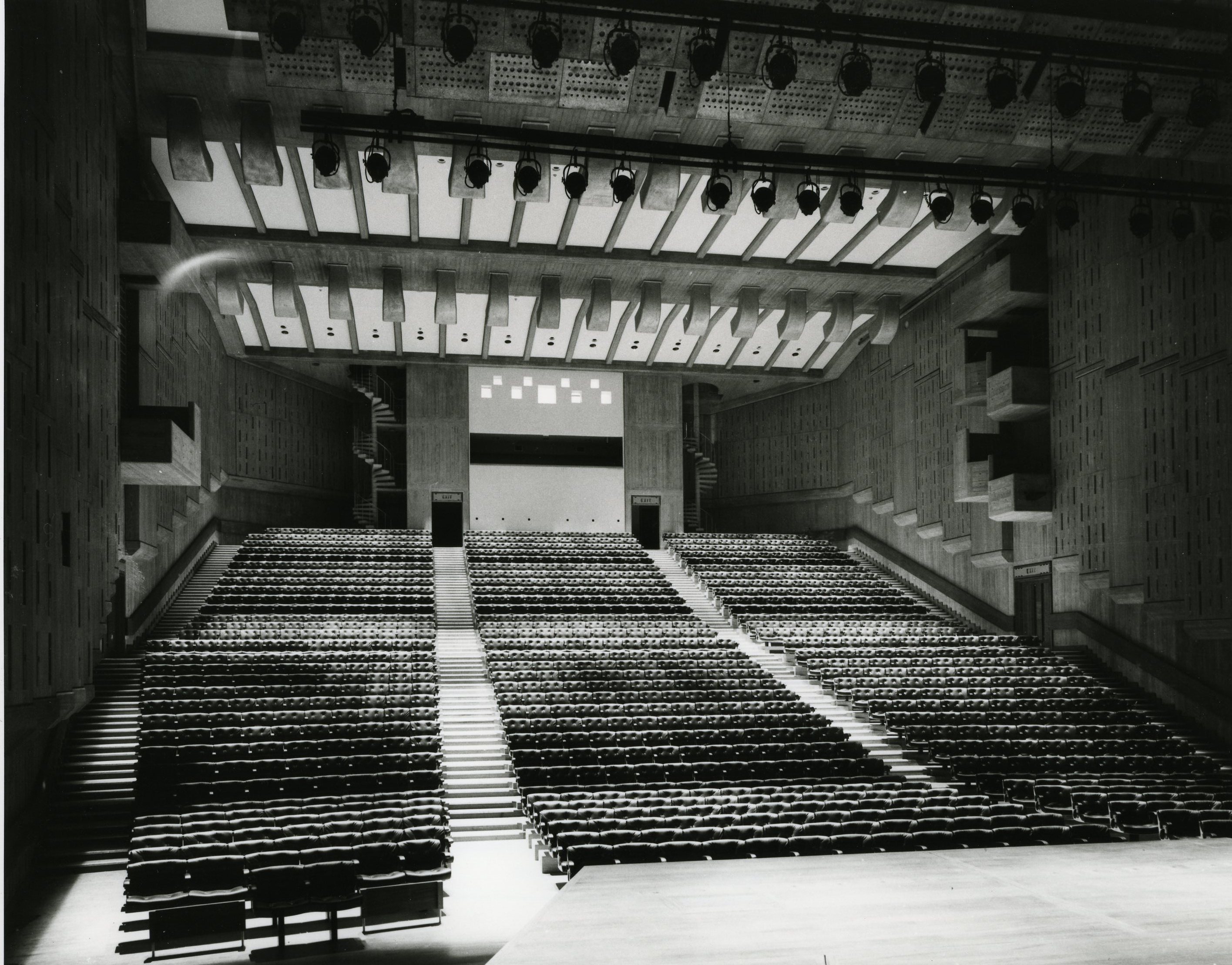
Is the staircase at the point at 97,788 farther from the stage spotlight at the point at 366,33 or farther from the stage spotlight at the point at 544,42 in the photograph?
the stage spotlight at the point at 544,42

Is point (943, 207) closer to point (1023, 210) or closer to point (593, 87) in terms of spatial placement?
point (1023, 210)

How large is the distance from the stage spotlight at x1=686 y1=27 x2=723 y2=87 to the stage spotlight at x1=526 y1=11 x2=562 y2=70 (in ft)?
Answer: 2.84

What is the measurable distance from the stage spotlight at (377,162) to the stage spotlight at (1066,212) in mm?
5046

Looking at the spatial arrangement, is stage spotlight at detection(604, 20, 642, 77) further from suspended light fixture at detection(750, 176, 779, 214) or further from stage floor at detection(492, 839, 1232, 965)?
stage floor at detection(492, 839, 1232, 965)

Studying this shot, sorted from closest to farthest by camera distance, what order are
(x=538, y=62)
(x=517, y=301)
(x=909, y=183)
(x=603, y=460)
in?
(x=538, y=62)
(x=909, y=183)
(x=517, y=301)
(x=603, y=460)

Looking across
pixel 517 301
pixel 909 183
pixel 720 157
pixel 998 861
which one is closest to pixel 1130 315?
pixel 909 183

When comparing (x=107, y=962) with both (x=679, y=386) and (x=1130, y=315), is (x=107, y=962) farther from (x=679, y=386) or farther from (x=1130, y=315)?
(x=679, y=386)

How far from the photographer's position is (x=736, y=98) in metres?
8.44

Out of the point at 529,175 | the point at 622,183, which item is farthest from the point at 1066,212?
the point at 529,175

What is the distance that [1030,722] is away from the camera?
10875 mm

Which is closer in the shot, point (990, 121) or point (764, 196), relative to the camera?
point (764, 196)

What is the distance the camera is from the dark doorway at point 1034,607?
48.1 feet

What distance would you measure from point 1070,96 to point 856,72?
1571 mm

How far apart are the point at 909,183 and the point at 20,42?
29.6 ft
